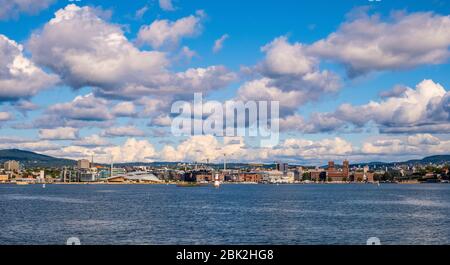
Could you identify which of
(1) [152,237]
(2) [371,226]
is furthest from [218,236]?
(2) [371,226]
